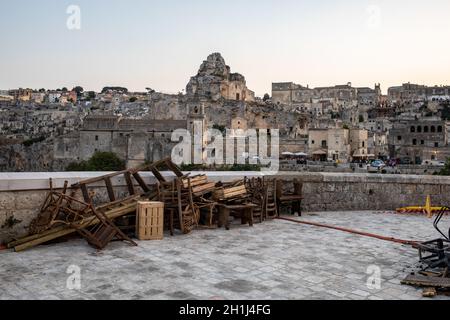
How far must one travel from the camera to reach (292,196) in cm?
945

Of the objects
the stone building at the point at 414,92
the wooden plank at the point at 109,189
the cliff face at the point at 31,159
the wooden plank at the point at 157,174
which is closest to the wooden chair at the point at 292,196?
the wooden plank at the point at 157,174

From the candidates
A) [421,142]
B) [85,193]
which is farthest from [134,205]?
[421,142]

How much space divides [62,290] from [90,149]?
212 ft

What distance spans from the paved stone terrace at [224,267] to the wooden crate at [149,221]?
0.21 metres

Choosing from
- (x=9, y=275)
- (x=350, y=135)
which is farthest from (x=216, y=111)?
(x=9, y=275)

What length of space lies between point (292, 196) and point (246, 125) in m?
74.1

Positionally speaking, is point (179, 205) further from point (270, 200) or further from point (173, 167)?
point (270, 200)

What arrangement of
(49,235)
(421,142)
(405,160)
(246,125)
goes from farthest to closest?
(246,125) < (421,142) < (405,160) < (49,235)

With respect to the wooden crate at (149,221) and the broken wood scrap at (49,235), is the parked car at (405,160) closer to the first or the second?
the wooden crate at (149,221)

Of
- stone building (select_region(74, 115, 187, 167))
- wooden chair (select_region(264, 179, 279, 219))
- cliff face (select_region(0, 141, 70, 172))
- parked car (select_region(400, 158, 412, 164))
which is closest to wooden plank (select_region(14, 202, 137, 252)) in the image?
wooden chair (select_region(264, 179, 279, 219))

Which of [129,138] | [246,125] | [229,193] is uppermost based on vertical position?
[246,125]

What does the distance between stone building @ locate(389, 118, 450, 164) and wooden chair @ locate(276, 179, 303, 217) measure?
163ft

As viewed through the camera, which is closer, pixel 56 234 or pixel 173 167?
pixel 56 234

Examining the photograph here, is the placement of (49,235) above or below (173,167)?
below
